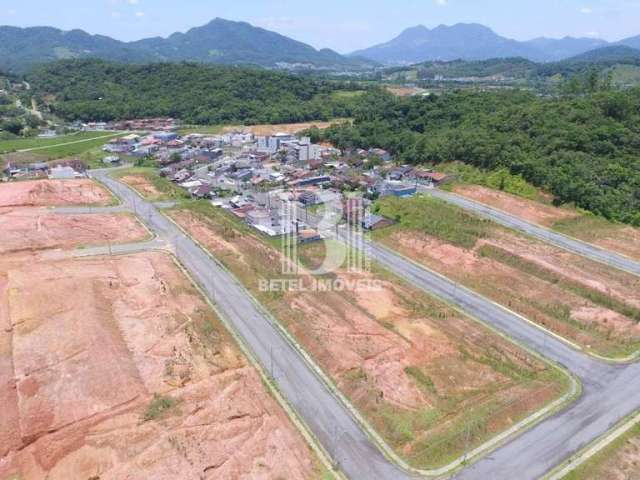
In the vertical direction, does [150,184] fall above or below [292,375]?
above

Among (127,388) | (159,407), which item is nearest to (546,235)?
(159,407)

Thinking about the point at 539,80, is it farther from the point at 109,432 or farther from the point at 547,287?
the point at 109,432

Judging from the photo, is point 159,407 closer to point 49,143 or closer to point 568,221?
point 568,221

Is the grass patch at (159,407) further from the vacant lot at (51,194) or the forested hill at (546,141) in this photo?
the forested hill at (546,141)

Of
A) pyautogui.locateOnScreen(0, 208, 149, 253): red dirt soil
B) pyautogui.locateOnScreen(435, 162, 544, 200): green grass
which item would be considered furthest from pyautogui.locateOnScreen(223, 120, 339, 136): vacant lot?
pyautogui.locateOnScreen(0, 208, 149, 253): red dirt soil

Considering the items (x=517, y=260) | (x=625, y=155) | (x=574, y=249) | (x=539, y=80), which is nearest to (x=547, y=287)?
(x=517, y=260)
